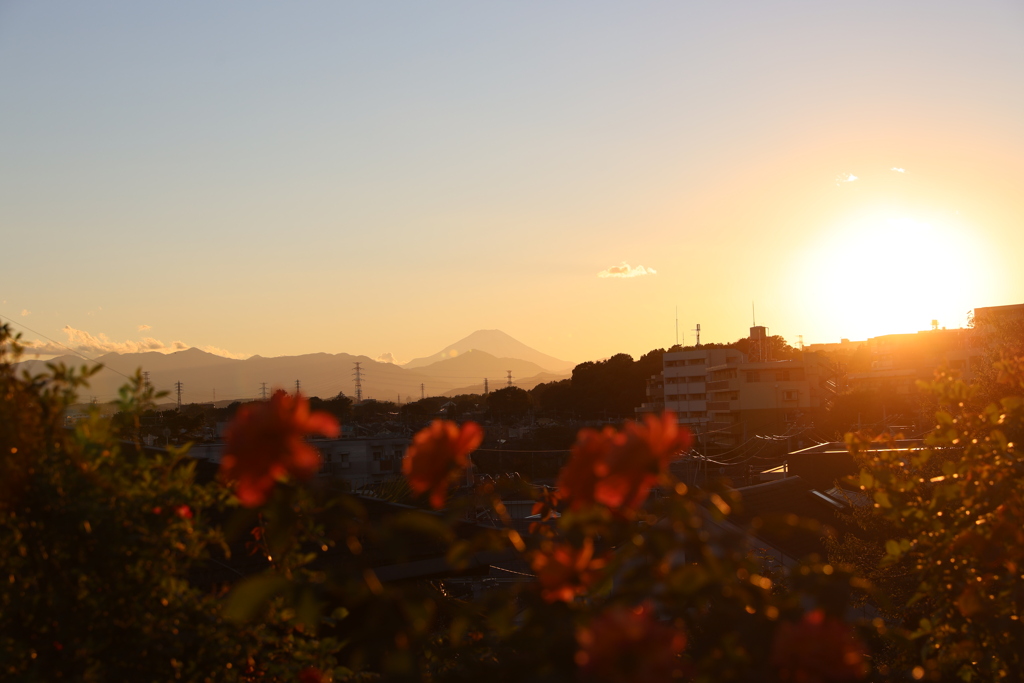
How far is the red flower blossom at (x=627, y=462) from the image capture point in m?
1.96

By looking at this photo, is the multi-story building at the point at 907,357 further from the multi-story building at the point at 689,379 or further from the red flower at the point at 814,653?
the red flower at the point at 814,653

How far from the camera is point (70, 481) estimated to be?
2848mm

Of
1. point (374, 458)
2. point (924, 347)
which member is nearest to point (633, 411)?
point (924, 347)

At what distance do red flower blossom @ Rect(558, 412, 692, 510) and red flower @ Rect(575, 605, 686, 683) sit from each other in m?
0.38

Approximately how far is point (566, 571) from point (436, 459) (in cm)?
48

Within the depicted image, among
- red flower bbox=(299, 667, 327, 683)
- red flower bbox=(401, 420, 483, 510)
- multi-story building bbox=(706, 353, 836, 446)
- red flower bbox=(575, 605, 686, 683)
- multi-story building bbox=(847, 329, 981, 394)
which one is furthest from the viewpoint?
multi-story building bbox=(706, 353, 836, 446)

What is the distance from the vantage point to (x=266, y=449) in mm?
1939

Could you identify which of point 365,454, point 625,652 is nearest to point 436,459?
point 625,652

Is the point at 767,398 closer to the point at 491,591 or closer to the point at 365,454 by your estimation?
the point at 365,454

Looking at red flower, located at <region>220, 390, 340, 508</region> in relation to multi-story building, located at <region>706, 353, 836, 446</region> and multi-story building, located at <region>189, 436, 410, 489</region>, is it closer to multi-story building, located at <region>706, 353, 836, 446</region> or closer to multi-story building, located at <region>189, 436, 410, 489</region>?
multi-story building, located at <region>189, 436, 410, 489</region>

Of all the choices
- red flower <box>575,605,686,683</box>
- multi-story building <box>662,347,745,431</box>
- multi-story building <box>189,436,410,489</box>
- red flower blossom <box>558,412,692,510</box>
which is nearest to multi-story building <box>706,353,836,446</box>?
multi-story building <box>662,347,745,431</box>

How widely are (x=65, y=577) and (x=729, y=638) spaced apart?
2.30m

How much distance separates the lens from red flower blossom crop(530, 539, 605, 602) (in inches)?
80.1

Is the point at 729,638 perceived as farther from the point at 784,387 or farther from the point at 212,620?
the point at 784,387
